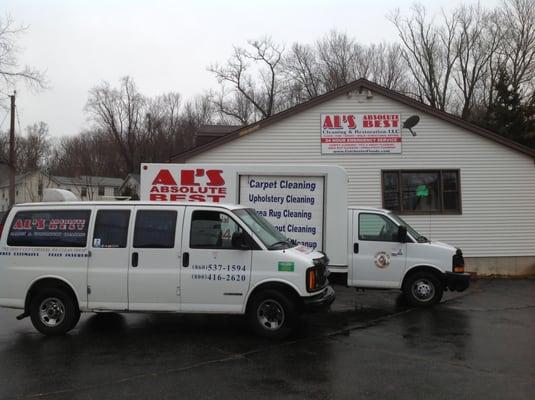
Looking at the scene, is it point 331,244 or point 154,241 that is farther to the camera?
point 331,244

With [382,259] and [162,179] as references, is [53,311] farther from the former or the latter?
[382,259]

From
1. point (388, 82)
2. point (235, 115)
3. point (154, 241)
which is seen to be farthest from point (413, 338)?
point (235, 115)

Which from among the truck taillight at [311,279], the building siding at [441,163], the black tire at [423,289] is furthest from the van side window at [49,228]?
the building siding at [441,163]

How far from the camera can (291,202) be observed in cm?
970

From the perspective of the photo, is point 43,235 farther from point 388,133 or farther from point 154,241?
point 388,133

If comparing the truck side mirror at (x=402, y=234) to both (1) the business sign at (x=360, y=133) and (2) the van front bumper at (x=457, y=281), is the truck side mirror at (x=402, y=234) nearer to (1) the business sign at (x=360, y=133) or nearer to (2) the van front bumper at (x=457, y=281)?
(2) the van front bumper at (x=457, y=281)

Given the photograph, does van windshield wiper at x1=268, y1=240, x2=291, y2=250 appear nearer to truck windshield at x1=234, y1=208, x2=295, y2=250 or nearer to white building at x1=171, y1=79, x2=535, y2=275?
truck windshield at x1=234, y1=208, x2=295, y2=250

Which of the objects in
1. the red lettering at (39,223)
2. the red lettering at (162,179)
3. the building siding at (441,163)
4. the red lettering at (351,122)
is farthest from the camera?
the red lettering at (351,122)

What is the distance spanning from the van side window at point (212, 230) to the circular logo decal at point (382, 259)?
395 centimetres

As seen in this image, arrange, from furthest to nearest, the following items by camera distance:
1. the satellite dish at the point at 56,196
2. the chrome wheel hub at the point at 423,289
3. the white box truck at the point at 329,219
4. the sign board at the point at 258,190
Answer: the chrome wheel hub at the point at 423,289 < the sign board at the point at 258,190 < the white box truck at the point at 329,219 < the satellite dish at the point at 56,196

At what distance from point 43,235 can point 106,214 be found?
104cm

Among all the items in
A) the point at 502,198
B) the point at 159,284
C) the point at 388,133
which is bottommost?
the point at 159,284

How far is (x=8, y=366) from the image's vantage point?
617cm

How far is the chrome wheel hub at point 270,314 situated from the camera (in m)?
7.24
